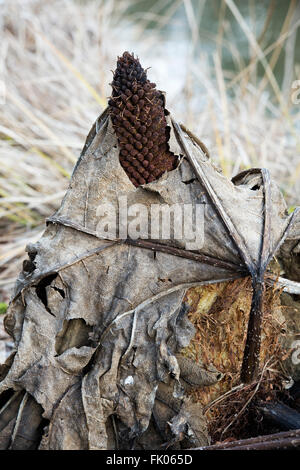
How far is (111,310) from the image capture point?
1290mm

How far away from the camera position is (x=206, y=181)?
1329mm

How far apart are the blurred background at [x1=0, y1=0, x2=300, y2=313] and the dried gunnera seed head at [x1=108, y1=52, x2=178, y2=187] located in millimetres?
916

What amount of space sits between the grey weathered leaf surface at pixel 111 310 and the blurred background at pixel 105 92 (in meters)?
0.78

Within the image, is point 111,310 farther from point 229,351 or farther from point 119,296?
point 229,351

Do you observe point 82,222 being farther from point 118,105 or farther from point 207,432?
point 207,432

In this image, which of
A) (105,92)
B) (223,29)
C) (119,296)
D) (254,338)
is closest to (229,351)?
(254,338)

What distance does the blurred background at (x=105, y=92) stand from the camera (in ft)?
10.00

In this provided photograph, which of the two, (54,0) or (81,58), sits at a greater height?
(54,0)

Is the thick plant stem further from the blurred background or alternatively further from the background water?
the background water

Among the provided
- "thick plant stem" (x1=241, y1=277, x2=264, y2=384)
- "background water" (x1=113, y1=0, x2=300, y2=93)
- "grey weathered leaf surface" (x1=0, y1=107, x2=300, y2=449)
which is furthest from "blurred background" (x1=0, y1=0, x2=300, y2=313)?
"thick plant stem" (x1=241, y1=277, x2=264, y2=384)

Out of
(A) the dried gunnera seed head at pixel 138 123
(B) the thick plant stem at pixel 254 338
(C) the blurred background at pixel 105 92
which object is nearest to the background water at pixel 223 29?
(C) the blurred background at pixel 105 92

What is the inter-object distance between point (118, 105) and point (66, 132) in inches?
96.4

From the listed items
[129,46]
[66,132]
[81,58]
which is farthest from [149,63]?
[66,132]

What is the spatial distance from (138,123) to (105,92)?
93.3 inches
